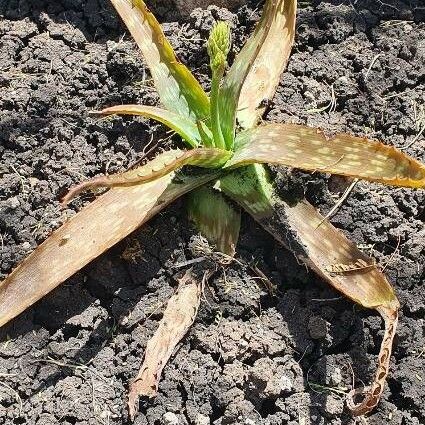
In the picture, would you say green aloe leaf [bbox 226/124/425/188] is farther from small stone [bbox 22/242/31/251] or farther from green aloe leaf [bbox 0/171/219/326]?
small stone [bbox 22/242/31/251]

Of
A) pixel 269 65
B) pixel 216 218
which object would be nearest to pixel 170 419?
pixel 216 218

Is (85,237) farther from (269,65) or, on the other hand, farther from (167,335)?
(269,65)

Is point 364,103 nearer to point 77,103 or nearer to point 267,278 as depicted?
point 267,278

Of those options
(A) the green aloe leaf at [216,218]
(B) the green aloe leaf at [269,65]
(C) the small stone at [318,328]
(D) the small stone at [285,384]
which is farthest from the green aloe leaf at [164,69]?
(D) the small stone at [285,384]

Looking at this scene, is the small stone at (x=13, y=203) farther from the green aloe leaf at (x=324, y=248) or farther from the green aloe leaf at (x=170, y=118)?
the green aloe leaf at (x=324, y=248)

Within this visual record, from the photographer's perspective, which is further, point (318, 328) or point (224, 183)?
point (224, 183)

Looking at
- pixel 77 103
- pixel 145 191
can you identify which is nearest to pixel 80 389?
pixel 145 191

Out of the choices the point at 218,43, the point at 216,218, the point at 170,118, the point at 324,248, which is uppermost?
the point at 218,43

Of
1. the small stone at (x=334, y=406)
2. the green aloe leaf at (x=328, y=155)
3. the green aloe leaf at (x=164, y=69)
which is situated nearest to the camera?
the green aloe leaf at (x=328, y=155)
